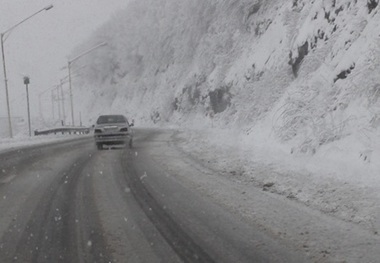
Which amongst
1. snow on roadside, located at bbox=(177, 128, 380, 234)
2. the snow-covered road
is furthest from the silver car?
the snow-covered road

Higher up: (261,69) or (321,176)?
(261,69)

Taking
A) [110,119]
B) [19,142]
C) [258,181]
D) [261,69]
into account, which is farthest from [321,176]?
[19,142]

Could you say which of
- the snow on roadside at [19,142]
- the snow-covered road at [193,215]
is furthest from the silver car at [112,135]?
the snow-covered road at [193,215]

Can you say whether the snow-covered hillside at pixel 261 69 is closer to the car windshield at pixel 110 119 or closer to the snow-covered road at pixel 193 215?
the snow-covered road at pixel 193 215

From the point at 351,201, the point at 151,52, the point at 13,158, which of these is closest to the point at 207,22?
the point at 151,52

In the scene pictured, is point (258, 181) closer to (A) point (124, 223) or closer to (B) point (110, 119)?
(A) point (124, 223)

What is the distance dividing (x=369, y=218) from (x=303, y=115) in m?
7.58

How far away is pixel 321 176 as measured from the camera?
28.9 ft

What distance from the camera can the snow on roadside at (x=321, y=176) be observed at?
664 cm

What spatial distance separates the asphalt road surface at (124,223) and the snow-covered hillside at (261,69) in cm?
405

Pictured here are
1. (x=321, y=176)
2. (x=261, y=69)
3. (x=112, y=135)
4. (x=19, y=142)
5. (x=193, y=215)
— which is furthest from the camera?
(x=19, y=142)

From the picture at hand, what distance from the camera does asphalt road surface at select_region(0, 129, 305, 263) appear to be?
512cm

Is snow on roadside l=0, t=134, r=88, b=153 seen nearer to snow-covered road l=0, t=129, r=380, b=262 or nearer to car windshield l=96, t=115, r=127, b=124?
car windshield l=96, t=115, r=127, b=124

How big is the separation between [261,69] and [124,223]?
2082cm
